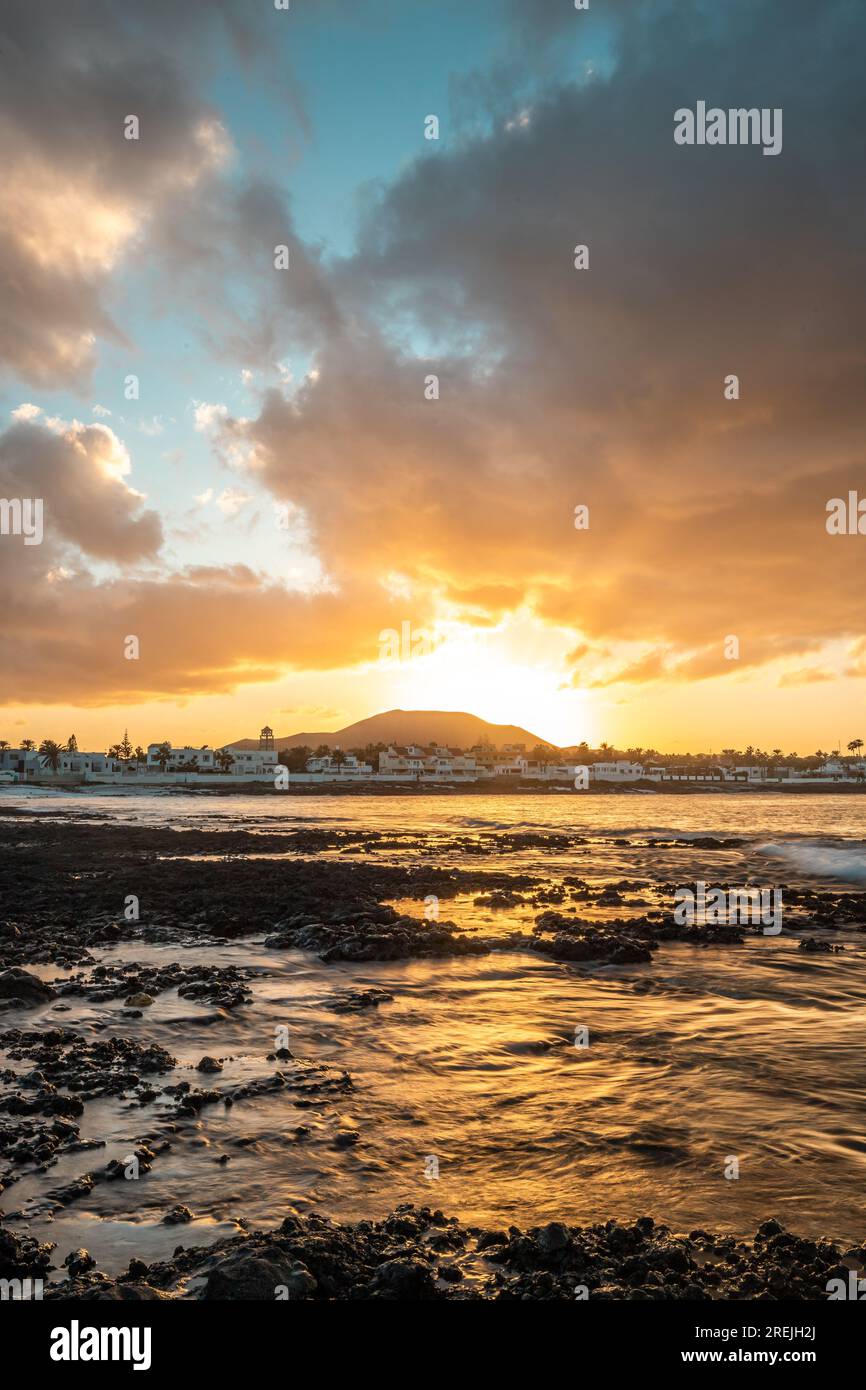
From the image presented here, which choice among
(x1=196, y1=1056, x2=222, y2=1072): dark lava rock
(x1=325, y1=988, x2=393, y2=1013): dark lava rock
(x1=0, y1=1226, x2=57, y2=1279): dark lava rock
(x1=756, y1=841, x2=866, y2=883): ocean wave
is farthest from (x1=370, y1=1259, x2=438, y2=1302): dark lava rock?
(x1=756, y1=841, x2=866, y2=883): ocean wave

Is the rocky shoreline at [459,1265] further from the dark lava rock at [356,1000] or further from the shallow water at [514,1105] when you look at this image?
the dark lava rock at [356,1000]

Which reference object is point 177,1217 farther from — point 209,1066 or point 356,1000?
point 356,1000

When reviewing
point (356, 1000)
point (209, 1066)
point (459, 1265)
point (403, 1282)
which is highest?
point (403, 1282)

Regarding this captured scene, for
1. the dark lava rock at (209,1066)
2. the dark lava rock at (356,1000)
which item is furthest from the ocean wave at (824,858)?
the dark lava rock at (209,1066)

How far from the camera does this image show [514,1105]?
8297 mm

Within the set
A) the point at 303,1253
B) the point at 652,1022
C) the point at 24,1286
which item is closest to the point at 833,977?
the point at 652,1022

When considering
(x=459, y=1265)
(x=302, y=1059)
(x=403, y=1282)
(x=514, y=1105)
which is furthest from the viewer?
(x=302, y=1059)

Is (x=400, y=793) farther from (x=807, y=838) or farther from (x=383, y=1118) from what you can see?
(x=383, y=1118)

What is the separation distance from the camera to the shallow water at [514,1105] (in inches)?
242

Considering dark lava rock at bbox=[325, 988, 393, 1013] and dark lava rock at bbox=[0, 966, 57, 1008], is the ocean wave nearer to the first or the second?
dark lava rock at bbox=[325, 988, 393, 1013]

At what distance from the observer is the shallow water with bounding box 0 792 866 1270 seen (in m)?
6.14

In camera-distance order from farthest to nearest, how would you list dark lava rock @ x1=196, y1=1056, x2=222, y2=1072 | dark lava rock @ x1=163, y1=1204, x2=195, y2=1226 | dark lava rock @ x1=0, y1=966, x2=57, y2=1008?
dark lava rock @ x1=0, y1=966, x2=57, y2=1008 → dark lava rock @ x1=196, y1=1056, x2=222, y2=1072 → dark lava rock @ x1=163, y1=1204, x2=195, y2=1226

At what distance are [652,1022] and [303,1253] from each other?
7.63m

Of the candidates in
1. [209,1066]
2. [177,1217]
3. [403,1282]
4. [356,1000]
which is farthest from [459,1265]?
[356,1000]
